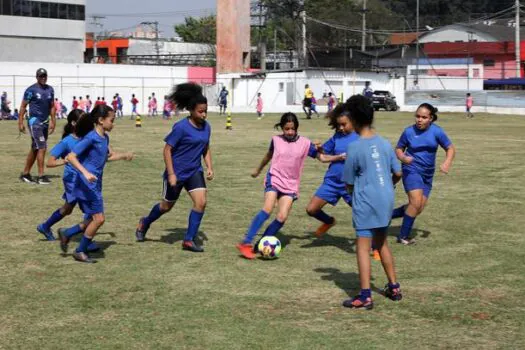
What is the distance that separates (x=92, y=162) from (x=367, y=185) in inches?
130

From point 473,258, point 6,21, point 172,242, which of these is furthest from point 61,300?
point 6,21

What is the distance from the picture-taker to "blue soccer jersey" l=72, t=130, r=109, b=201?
8906 mm

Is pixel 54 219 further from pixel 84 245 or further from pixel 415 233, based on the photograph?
pixel 415 233

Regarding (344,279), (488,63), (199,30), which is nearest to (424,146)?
(344,279)

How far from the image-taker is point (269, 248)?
9.19 metres

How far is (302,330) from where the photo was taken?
653 centimetres

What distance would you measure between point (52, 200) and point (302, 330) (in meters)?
8.14

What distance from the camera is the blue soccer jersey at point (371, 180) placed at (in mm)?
7094

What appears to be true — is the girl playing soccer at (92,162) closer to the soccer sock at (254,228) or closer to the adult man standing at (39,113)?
the soccer sock at (254,228)

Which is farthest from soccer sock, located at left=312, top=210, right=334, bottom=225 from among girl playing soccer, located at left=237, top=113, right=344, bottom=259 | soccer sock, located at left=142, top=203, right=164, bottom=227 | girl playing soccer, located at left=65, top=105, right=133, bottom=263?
girl playing soccer, located at left=65, top=105, right=133, bottom=263

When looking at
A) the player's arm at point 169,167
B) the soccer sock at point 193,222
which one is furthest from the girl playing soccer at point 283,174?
the player's arm at point 169,167

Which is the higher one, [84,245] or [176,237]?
[84,245]

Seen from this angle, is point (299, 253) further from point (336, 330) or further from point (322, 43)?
point (322, 43)

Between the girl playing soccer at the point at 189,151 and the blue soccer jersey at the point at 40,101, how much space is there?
6.56m
